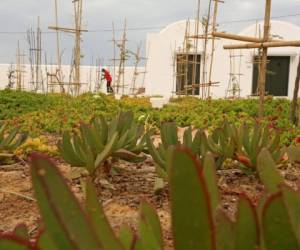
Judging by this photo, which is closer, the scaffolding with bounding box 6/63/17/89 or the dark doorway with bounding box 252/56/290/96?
the dark doorway with bounding box 252/56/290/96

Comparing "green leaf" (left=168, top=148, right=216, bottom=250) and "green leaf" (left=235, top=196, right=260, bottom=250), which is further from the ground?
"green leaf" (left=168, top=148, right=216, bottom=250)

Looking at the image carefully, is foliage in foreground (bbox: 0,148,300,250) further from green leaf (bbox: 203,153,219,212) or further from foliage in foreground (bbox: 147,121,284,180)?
foliage in foreground (bbox: 147,121,284,180)

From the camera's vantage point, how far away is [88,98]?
1045 cm

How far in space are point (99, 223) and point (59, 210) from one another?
0.15 m

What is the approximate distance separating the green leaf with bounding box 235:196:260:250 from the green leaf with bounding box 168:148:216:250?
98 millimetres

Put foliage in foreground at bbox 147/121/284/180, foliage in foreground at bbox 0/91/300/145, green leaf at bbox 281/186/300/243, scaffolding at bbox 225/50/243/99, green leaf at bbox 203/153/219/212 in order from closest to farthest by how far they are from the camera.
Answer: green leaf at bbox 281/186/300/243 → green leaf at bbox 203/153/219/212 → foliage in foreground at bbox 147/121/284/180 → foliage in foreground at bbox 0/91/300/145 → scaffolding at bbox 225/50/243/99

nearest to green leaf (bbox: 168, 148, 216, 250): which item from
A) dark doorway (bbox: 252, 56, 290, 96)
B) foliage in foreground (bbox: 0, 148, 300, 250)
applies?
foliage in foreground (bbox: 0, 148, 300, 250)

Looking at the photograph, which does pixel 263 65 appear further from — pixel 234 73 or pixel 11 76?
pixel 11 76

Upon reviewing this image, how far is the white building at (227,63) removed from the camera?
15.4 metres

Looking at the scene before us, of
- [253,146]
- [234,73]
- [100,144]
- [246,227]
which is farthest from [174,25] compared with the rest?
[246,227]

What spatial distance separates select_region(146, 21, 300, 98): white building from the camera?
1540 cm

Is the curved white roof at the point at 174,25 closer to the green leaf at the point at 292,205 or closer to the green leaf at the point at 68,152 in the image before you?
the green leaf at the point at 68,152

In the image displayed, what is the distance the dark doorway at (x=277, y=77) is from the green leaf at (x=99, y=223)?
49.3 feet

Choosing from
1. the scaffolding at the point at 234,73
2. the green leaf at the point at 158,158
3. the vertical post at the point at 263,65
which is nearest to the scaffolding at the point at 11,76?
the scaffolding at the point at 234,73
